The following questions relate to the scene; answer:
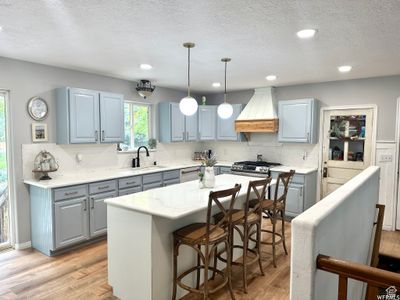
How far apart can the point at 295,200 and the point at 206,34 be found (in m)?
3.39

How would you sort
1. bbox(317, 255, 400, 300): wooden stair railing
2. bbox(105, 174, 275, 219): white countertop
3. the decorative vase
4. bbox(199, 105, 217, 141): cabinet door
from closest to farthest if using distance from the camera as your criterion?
bbox(317, 255, 400, 300): wooden stair railing < bbox(105, 174, 275, 219): white countertop < the decorative vase < bbox(199, 105, 217, 141): cabinet door

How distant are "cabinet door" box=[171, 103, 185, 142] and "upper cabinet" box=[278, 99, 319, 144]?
76.3 inches

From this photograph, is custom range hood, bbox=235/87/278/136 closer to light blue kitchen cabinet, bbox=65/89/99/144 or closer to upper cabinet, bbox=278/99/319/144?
upper cabinet, bbox=278/99/319/144

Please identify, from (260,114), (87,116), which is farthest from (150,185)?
(260,114)

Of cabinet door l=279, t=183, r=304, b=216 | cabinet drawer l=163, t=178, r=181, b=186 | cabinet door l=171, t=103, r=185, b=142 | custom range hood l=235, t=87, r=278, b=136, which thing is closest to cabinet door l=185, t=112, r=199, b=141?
cabinet door l=171, t=103, r=185, b=142

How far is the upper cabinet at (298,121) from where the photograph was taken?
16.2ft


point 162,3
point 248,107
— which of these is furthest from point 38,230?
point 248,107

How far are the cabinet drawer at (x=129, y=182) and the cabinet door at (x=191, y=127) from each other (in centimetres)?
176

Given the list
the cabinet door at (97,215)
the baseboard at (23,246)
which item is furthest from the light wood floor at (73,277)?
the cabinet door at (97,215)

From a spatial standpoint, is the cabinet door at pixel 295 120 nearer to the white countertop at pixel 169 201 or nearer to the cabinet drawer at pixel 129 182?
the white countertop at pixel 169 201

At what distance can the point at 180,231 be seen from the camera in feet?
8.22

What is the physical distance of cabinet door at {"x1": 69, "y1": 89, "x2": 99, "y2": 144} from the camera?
3906 millimetres

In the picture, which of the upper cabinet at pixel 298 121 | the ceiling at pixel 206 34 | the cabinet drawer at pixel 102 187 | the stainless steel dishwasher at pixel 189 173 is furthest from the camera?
the stainless steel dishwasher at pixel 189 173

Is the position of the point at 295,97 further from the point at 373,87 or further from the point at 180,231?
the point at 180,231
